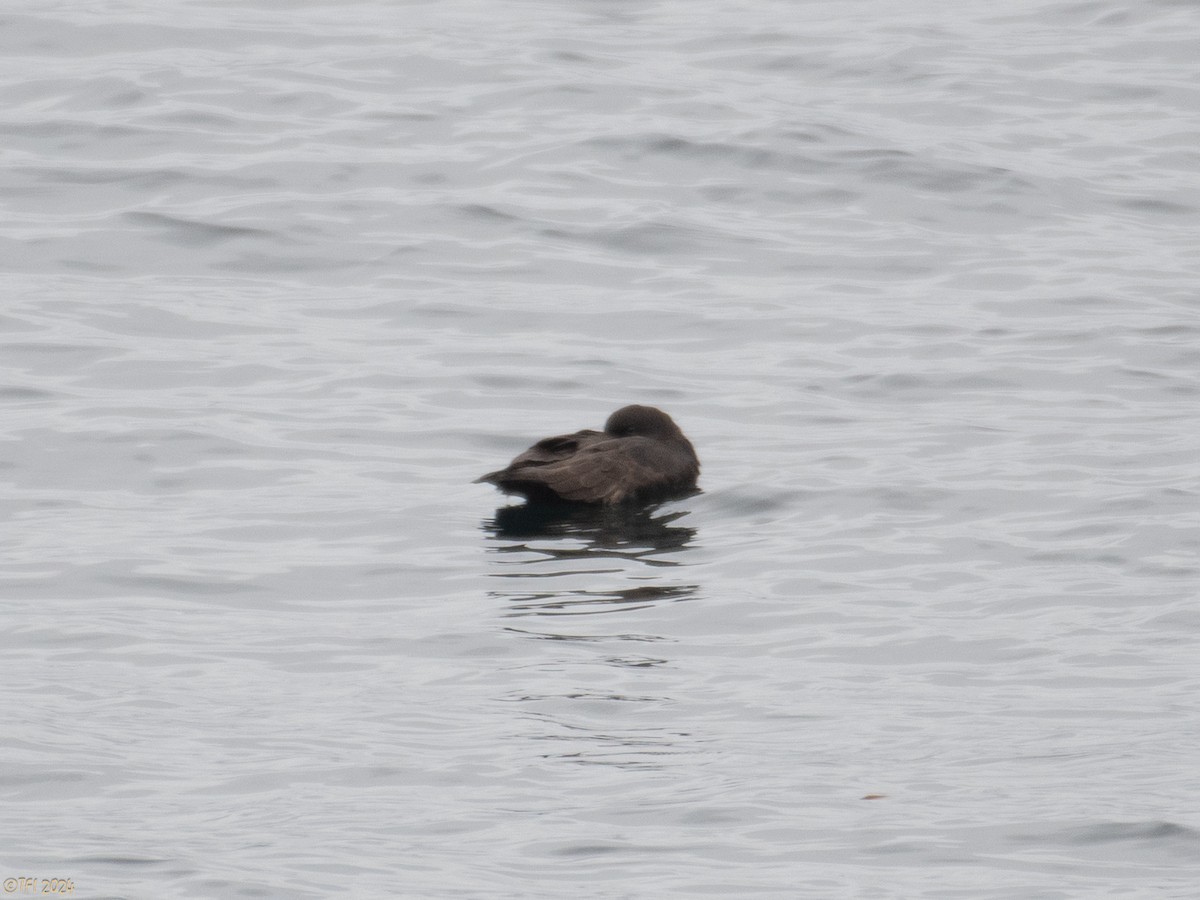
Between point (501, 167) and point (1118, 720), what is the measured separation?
487 inches

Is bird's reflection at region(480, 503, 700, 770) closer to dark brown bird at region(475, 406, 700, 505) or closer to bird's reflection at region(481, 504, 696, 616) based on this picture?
bird's reflection at region(481, 504, 696, 616)

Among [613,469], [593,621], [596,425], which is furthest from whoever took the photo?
[596,425]

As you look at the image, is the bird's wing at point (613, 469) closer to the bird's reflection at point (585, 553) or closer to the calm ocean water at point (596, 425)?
the bird's reflection at point (585, 553)

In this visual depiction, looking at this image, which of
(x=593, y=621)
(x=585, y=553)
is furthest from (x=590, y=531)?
(x=593, y=621)

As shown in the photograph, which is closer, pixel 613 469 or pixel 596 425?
pixel 613 469

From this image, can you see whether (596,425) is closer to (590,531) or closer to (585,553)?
(590,531)

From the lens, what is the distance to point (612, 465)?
11117 millimetres

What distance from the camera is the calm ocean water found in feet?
20.7

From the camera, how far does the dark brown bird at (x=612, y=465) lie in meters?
10.7

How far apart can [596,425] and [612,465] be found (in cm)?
140

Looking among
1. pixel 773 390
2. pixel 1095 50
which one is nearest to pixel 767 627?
pixel 773 390

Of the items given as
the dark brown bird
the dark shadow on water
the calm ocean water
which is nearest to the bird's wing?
the dark brown bird

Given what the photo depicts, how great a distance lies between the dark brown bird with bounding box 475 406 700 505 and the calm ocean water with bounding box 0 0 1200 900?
209 millimetres

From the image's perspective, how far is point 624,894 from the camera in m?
5.70
